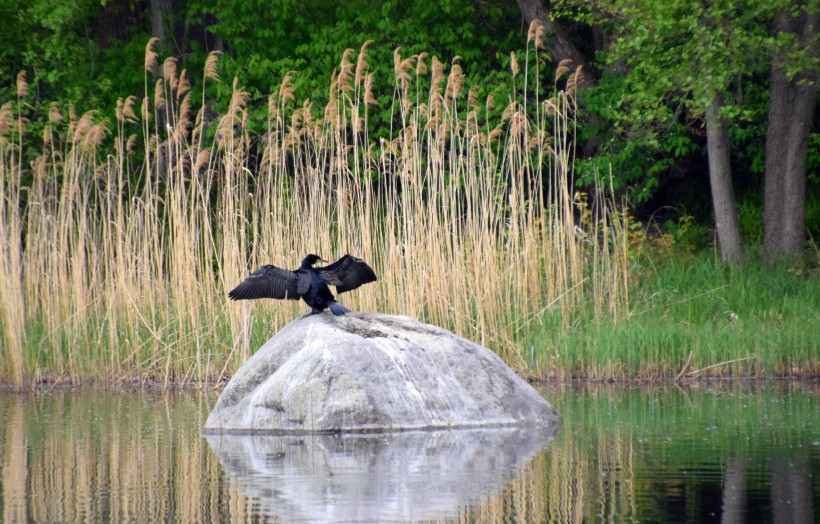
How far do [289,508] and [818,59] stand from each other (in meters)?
9.32

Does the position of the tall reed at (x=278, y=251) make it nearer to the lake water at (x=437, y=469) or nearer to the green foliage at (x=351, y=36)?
the lake water at (x=437, y=469)

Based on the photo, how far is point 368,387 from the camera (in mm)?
9328

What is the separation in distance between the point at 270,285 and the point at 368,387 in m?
1.09

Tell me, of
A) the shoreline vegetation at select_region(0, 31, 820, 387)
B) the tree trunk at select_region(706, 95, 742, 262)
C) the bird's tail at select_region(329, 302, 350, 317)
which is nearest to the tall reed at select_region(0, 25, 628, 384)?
the shoreline vegetation at select_region(0, 31, 820, 387)

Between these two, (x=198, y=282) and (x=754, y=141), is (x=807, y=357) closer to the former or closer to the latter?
(x=198, y=282)

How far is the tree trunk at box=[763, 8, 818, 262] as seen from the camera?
628 inches

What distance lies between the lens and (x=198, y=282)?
1275 cm

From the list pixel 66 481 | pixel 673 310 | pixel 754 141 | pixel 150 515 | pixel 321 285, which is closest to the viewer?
pixel 150 515

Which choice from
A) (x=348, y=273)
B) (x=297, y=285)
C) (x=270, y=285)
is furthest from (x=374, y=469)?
(x=348, y=273)

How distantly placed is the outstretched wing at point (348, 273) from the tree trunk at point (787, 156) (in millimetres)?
6964

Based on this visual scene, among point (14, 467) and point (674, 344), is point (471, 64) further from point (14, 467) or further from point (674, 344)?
point (14, 467)

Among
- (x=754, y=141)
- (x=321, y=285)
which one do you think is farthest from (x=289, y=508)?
(x=754, y=141)

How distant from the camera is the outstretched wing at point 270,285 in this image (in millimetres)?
9828

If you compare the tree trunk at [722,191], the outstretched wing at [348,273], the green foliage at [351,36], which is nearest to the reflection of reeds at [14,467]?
the outstretched wing at [348,273]
